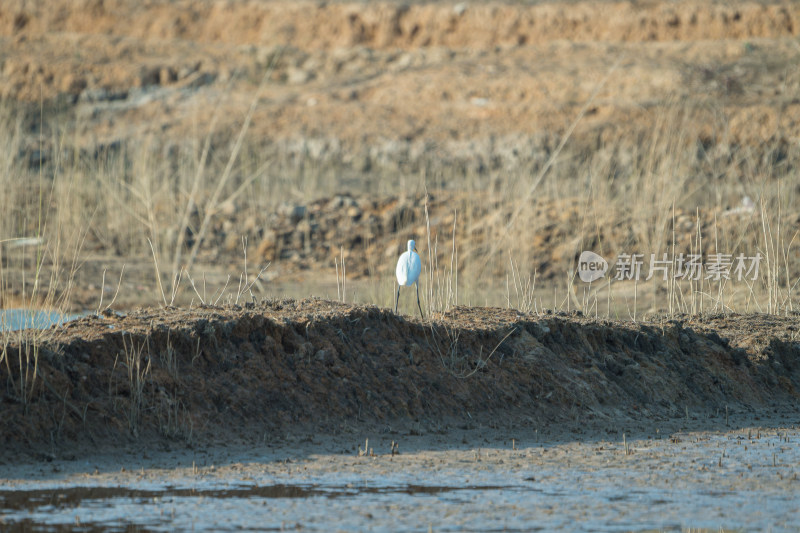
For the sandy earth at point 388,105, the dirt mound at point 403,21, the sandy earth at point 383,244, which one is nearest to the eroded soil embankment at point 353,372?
the sandy earth at point 383,244

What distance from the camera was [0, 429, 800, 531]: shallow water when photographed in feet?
13.1

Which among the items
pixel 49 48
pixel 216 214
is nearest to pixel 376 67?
pixel 49 48

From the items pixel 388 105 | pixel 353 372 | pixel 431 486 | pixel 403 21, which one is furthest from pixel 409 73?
pixel 431 486

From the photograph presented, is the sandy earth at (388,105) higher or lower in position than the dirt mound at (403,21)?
lower

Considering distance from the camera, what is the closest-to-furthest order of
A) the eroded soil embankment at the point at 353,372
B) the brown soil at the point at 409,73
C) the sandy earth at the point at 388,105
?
the eroded soil embankment at the point at 353,372
the sandy earth at the point at 388,105
the brown soil at the point at 409,73

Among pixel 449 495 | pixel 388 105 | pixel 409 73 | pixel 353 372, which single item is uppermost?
pixel 409 73

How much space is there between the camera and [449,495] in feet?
14.4

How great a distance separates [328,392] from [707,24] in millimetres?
21151

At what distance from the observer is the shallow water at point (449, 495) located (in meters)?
3.99

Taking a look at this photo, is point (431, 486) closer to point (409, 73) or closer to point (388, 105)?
point (388, 105)

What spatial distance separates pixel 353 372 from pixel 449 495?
1515mm

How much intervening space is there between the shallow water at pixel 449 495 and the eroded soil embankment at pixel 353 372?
496 millimetres

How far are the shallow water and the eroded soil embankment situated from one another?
0.50 metres

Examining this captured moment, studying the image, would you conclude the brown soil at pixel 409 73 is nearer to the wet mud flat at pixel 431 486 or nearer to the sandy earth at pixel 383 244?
the sandy earth at pixel 383 244
